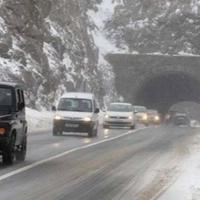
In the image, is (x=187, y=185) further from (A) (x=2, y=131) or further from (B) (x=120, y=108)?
(B) (x=120, y=108)

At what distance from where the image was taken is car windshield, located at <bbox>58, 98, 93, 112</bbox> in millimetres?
32562

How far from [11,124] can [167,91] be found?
7729 centimetres

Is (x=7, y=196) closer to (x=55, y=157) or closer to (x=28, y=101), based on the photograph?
(x=55, y=157)

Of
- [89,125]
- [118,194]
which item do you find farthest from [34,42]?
[118,194]

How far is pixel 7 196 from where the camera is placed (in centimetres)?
1095

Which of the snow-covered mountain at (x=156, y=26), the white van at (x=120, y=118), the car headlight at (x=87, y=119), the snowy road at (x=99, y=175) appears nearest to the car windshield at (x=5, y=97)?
the snowy road at (x=99, y=175)

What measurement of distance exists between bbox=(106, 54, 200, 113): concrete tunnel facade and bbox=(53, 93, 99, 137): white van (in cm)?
5044

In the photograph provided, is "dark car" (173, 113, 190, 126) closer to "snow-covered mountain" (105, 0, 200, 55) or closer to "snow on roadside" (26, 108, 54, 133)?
"snow-covered mountain" (105, 0, 200, 55)

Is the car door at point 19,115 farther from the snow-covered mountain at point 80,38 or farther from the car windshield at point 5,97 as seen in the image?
the snow-covered mountain at point 80,38

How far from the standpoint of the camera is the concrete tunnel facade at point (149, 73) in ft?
272

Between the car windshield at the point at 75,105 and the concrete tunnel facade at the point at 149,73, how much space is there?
50.5 metres

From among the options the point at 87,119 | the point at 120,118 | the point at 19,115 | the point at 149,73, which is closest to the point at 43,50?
the point at 120,118

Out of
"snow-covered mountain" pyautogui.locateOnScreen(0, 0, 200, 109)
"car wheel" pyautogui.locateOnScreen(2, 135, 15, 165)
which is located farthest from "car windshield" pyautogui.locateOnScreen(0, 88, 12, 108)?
"snow-covered mountain" pyautogui.locateOnScreen(0, 0, 200, 109)

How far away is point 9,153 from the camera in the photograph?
15.4m
